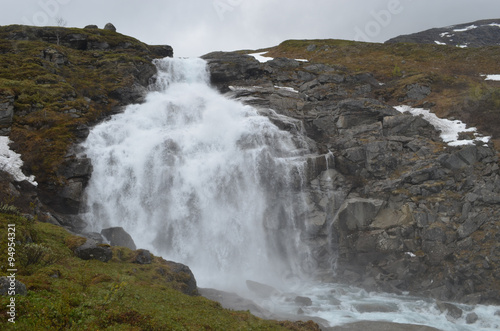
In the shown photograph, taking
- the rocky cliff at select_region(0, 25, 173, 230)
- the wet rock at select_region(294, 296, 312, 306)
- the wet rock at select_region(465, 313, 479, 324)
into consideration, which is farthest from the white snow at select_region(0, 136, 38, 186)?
the wet rock at select_region(465, 313, 479, 324)

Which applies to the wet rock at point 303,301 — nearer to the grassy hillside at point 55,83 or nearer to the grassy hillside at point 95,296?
the grassy hillside at point 95,296

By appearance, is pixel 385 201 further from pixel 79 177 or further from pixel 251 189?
pixel 79 177

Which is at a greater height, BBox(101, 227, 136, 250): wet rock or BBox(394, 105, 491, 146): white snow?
BBox(394, 105, 491, 146): white snow

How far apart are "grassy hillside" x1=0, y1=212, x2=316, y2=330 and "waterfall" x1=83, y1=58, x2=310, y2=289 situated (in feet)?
34.6

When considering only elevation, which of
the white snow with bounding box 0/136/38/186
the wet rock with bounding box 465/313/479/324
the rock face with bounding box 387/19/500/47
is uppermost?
the rock face with bounding box 387/19/500/47

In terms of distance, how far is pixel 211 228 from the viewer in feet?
113

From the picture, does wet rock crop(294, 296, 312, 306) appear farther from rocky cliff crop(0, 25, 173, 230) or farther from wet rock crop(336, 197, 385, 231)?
rocky cliff crop(0, 25, 173, 230)

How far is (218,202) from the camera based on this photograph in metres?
35.9

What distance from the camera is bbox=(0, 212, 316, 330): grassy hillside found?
10797 mm

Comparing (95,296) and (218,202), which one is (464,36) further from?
(95,296)

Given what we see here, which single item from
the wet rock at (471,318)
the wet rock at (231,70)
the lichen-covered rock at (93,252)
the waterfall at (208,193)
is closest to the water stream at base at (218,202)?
the waterfall at (208,193)

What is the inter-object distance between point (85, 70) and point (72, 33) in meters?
13.2

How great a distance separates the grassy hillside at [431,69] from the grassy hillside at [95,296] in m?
35.4

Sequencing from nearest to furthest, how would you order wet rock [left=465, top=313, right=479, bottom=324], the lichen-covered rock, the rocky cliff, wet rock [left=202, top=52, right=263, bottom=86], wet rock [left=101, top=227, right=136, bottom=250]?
the lichen-covered rock
wet rock [left=465, top=313, right=479, bottom=324]
wet rock [left=101, top=227, right=136, bottom=250]
the rocky cliff
wet rock [left=202, top=52, right=263, bottom=86]
